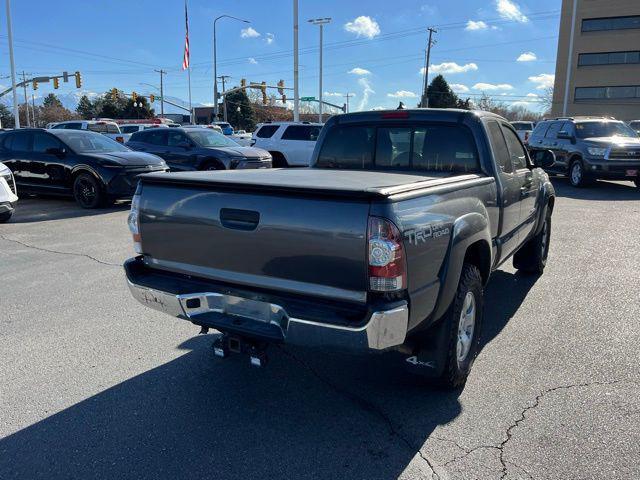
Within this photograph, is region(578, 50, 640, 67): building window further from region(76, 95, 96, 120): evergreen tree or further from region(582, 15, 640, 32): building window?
region(76, 95, 96, 120): evergreen tree

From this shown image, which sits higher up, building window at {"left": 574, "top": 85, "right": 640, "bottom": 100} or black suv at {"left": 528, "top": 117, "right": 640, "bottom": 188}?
building window at {"left": 574, "top": 85, "right": 640, "bottom": 100}

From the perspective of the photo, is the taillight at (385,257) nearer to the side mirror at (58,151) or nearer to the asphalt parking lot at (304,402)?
the asphalt parking lot at (304,402)

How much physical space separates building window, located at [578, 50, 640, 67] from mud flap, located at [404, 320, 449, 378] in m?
56.3

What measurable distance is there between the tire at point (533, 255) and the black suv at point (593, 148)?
308 inches

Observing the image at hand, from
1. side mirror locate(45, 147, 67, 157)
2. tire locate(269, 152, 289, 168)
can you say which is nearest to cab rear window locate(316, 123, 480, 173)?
side mirror locate(45, 147, 67, 157)

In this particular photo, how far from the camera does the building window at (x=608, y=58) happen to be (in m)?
48.9

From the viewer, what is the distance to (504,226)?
172 inches

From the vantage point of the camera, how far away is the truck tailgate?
271 cm

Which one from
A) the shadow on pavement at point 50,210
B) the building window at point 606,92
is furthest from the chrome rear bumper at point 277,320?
the building window at point 606,92

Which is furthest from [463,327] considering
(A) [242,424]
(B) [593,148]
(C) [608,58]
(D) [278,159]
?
(C) [608,58]

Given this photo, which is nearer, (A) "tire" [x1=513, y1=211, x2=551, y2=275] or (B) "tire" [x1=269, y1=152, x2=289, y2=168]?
(A) "tire" [x1=513, y1=211, x2=551, y2=275]

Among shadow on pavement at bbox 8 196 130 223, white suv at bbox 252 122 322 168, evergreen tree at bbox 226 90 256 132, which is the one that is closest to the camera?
shadow on pavement at bbox 8 196 130 223

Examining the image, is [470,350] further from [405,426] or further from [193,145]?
[193,145]

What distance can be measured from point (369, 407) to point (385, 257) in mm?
1244
